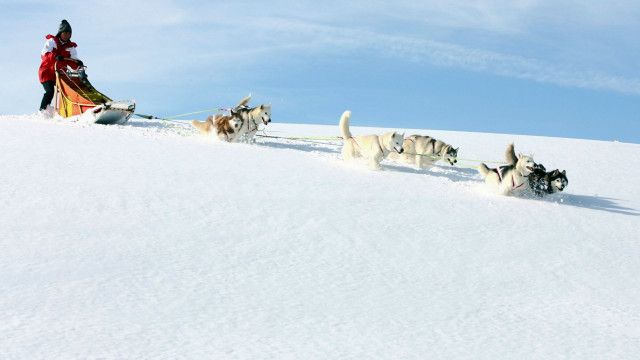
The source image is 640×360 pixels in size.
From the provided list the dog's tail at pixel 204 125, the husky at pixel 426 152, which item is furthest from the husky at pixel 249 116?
the husky at pixel 426 152

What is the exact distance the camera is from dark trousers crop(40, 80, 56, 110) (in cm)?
1009

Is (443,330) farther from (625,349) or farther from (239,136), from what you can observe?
(239,136)

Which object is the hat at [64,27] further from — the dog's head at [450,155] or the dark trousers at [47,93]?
the dog's head at [450,155]

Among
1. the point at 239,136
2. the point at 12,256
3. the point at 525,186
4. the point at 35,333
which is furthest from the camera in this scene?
the point at 239,136

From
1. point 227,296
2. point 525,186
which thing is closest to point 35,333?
point 227,296

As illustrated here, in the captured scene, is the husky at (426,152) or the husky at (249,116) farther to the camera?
the husky at (249,116)

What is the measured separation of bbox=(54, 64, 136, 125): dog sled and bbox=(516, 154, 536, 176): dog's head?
5.51m

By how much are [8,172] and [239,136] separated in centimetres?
312

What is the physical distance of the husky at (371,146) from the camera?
6863mm

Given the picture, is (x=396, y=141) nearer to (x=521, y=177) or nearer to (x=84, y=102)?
(x=521, y=177)

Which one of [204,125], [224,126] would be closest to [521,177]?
[224,126]

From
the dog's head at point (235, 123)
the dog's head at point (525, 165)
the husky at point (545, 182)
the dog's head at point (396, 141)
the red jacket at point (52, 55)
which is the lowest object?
the husky at point (545, 182)

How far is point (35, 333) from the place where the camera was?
2.95 meters

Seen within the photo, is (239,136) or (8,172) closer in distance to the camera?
(8,172)
